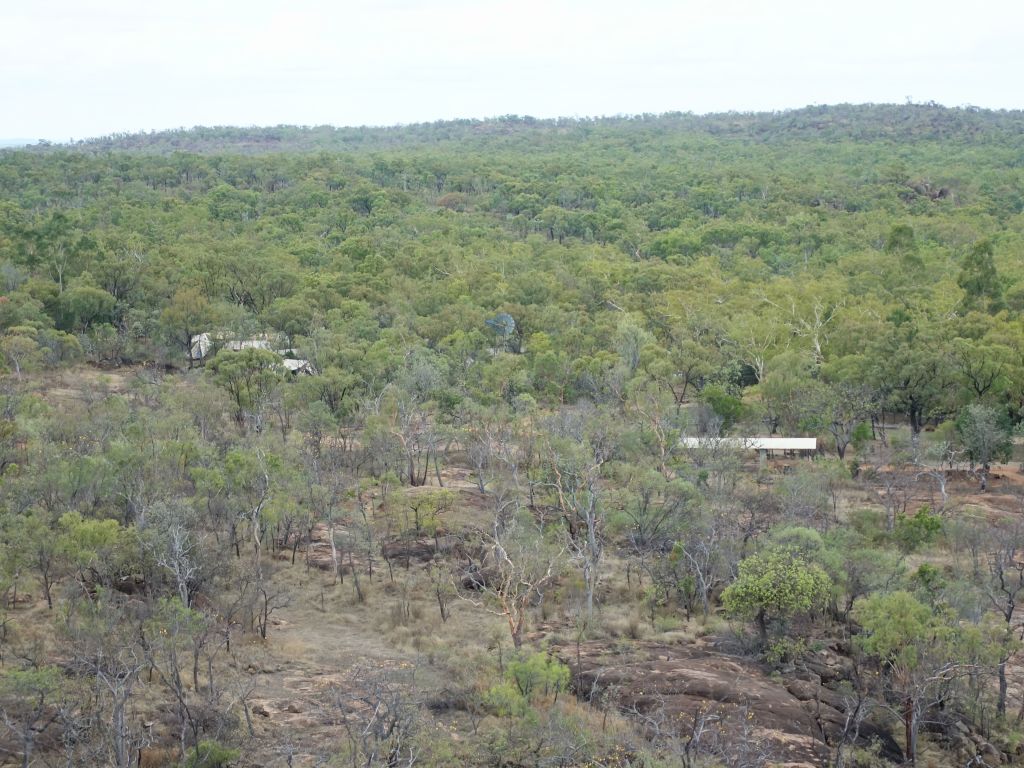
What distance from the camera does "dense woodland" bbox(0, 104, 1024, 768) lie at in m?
16.7

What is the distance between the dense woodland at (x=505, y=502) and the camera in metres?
16.7

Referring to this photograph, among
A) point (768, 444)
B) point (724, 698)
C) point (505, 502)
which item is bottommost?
point (724, 698)

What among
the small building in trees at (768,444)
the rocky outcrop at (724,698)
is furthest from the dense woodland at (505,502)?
the small building in trees at (768,444)

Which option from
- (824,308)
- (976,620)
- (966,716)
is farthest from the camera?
(824,308)

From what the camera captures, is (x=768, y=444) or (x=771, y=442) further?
(x=771, y=442)

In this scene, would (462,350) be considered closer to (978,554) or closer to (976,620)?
(978,554)

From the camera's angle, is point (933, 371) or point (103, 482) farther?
point (933, 371)

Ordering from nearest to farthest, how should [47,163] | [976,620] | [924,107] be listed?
[976,620] < [47,163] < [924,107]

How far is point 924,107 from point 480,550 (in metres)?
161

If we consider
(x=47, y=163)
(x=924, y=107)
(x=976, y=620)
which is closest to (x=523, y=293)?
(x=976, y=620)

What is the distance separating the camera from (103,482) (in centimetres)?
2344

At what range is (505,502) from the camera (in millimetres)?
26266

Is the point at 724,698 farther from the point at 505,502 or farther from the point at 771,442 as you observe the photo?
the point at 771,442

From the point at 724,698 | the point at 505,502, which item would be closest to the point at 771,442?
the point at 505,502
